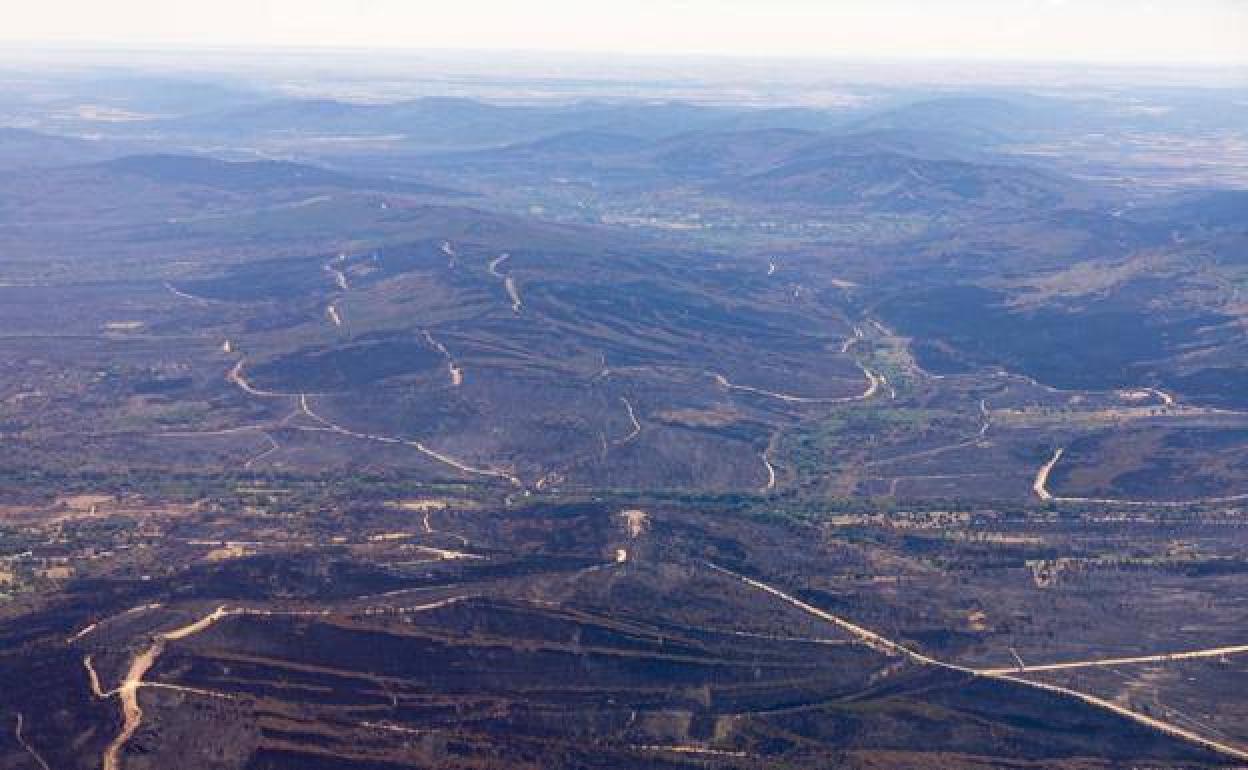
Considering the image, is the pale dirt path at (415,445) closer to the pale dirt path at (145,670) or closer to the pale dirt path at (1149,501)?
the pale dirt path at (145,670)

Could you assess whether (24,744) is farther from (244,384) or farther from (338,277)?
(338,277)

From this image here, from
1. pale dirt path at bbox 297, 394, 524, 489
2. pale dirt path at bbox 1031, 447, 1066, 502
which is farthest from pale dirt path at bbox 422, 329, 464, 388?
pale dirt path at bbox 1031, 447, 1066, 502

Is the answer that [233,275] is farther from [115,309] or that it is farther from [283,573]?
[283,573]

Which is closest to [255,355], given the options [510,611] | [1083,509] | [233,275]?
[233,275]

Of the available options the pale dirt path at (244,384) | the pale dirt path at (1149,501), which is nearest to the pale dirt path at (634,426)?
the pale dirt path at (244,384)

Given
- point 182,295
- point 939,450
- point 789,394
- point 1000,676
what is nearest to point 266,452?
point 789,394
